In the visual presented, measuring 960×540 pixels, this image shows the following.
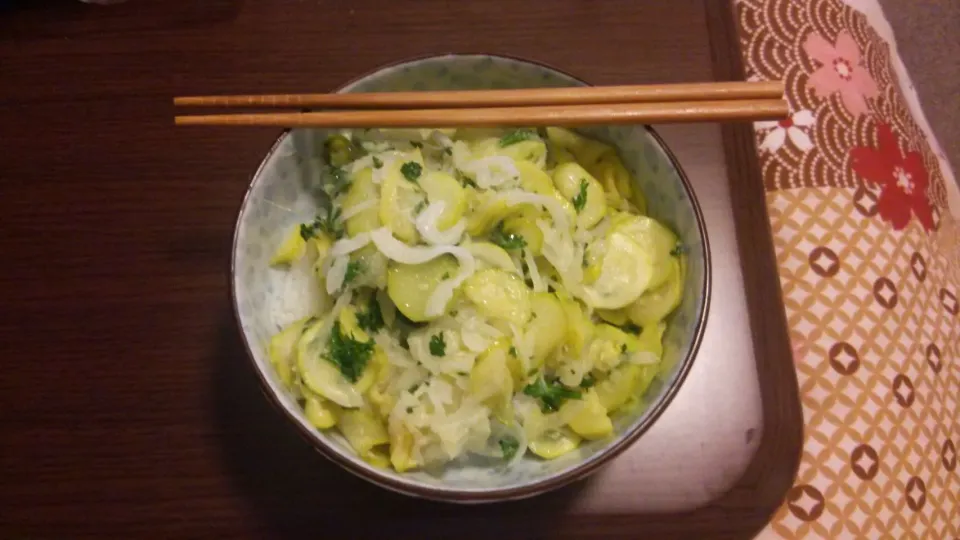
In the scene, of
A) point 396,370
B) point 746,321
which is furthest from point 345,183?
point 746,321

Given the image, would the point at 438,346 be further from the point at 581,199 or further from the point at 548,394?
the point at 581,199

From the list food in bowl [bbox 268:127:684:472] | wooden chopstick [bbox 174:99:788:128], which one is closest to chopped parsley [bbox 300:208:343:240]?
food in bowl [bbox 268:127:684:472]

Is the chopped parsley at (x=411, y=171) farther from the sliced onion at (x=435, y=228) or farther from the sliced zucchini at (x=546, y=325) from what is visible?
the sliced zucchini at (x=546, y=325)

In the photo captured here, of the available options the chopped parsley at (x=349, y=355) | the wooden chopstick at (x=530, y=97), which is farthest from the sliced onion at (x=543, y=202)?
the chopped parsley at (x=349, y=355)

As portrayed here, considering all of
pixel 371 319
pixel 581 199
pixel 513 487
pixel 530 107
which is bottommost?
pixel 513 487

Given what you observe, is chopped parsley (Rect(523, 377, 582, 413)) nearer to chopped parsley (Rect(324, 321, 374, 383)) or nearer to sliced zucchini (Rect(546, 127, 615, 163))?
chopped parsley (Rect(324, 321, 374, 383))

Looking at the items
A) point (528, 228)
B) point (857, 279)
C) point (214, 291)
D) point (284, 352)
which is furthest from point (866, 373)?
point (214, 291)

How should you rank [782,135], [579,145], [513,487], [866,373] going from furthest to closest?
[782,135]
[866,373]
[579,145]
[513,487]
